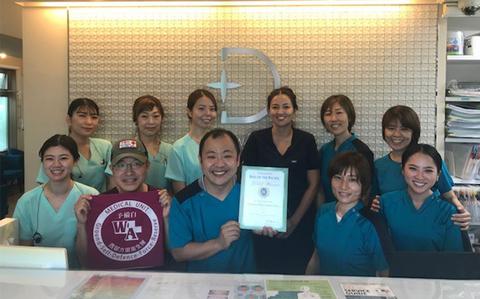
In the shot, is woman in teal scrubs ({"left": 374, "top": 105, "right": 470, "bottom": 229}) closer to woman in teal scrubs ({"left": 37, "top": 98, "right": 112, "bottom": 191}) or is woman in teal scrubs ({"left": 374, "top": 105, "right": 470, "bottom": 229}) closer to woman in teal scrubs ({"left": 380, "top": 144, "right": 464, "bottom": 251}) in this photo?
woman in teal scrubs ({"left": 380, "top": 144, "right": 464, "bottom": 251})

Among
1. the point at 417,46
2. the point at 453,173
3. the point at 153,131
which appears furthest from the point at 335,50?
the point at 153,131

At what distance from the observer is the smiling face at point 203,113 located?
2.83 meters

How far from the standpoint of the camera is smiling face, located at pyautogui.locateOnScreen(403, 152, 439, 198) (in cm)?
209

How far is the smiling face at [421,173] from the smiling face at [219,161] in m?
0.83

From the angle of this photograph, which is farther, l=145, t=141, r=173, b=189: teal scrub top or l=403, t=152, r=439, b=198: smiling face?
l=145, t=141, r=173, b=189: teal scrub top

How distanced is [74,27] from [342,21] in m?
1.89

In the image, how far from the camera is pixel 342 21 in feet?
10.2

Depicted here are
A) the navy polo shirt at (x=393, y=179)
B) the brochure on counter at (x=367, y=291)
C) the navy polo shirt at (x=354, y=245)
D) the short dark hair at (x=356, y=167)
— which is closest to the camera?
the brochure on counter at (x=367, y=291)

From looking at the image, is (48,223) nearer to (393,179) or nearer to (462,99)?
(393,179)

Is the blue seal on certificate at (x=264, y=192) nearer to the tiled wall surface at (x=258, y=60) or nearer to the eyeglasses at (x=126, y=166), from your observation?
the eyeglasses at (x=126, y=166)

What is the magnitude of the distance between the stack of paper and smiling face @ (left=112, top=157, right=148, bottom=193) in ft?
6.79

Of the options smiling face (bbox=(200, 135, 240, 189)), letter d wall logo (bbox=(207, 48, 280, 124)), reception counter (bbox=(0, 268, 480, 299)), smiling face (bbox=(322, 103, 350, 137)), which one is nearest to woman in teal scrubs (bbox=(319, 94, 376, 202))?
smiling face (bbox=(322, 103, 350, 137))

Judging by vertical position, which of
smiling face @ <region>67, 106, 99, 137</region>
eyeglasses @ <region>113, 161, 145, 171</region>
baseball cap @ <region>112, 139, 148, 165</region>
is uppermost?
smiling face @ <region>67, 106, 99, 137</region>

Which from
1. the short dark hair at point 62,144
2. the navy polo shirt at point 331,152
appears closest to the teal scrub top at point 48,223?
the short dark hair at point 62,144
